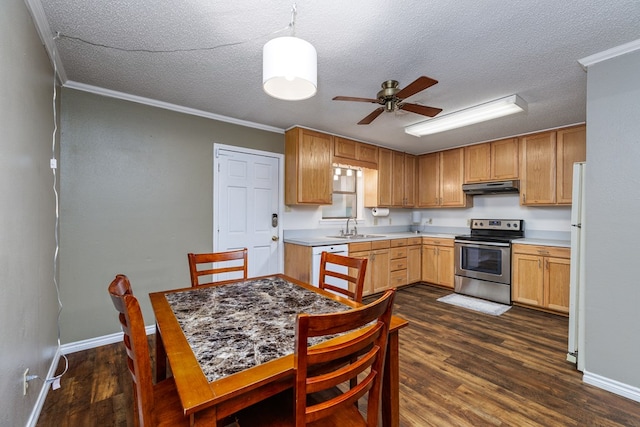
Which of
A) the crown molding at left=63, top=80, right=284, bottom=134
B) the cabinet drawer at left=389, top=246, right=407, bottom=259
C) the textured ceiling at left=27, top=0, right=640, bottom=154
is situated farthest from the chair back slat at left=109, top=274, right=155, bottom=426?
the cabinet drawer at left=389, top=246, right=407, bottom=259

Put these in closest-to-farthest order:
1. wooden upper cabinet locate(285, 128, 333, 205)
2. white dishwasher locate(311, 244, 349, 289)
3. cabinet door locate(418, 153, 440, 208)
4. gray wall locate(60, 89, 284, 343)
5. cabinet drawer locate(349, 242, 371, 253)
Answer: gray wall locate(60, 89, 284, 343) → white dishwasher locate(311, 244, 349, 289) → wooden upper cabinet locate(285, 128, 333, 205) → cabinet drawer locate(349, 242, 371, 253) → cabinet door locate(418, 153, 440, 208)

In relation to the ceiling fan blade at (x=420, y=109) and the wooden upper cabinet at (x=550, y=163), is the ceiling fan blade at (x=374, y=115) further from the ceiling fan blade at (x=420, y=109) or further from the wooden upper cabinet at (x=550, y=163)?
the wooden upper cabinet at (x=550, y=163)

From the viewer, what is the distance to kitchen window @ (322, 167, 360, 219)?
180 inches

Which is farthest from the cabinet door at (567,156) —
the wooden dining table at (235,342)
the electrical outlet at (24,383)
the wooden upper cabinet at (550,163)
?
the electrical outlet at (24,383)

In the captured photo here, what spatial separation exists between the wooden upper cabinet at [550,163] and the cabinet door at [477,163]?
44cm

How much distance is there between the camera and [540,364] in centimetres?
232

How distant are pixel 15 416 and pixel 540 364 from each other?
11.4ft

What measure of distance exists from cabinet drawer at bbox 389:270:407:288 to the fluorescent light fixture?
2.18m

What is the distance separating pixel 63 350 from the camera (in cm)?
246

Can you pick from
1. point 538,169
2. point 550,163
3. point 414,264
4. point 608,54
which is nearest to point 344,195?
point 414,264

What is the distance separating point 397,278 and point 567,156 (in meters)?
2.75

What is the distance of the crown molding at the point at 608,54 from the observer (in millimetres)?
1877

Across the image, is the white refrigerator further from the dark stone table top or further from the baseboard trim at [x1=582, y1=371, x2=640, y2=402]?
the dark stone table top

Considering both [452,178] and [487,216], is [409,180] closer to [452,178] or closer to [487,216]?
[452,178]
